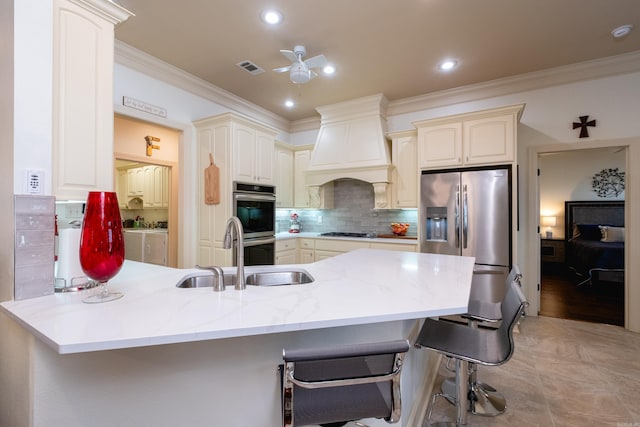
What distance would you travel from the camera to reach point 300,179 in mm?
4973

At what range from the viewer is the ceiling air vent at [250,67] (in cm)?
316

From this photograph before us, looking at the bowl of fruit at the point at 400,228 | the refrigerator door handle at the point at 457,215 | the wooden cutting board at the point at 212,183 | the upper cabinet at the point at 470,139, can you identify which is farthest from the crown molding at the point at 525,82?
the wooden cutting board at the point at 212,183

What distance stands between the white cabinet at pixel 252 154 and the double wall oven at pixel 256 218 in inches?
4.6

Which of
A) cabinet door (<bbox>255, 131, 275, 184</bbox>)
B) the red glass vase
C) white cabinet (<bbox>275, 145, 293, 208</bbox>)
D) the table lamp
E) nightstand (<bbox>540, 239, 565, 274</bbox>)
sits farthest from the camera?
the table lamp

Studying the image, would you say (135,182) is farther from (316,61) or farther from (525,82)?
(525,82)

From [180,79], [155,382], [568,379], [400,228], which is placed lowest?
[568,379]

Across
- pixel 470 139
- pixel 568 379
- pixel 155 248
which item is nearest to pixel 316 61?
pixel 470 139

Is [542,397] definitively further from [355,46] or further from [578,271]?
[578,271]

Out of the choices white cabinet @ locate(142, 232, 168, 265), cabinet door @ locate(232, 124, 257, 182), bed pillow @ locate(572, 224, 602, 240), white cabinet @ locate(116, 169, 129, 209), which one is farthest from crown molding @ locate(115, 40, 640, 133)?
bed pillow @ locate(572, 224, 602, 240)

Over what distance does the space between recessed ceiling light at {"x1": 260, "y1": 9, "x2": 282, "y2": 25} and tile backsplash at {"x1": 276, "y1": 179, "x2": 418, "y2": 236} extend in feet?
8.96

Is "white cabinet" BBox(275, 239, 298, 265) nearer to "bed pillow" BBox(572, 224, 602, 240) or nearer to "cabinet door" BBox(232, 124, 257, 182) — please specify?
"cabinet door" BBox(232, 124, 257, 182)

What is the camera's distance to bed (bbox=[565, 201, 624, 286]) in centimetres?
448

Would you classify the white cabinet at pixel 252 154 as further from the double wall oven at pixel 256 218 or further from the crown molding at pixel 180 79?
the crown molding at pixel 180 79

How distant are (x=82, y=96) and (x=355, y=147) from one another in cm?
329
